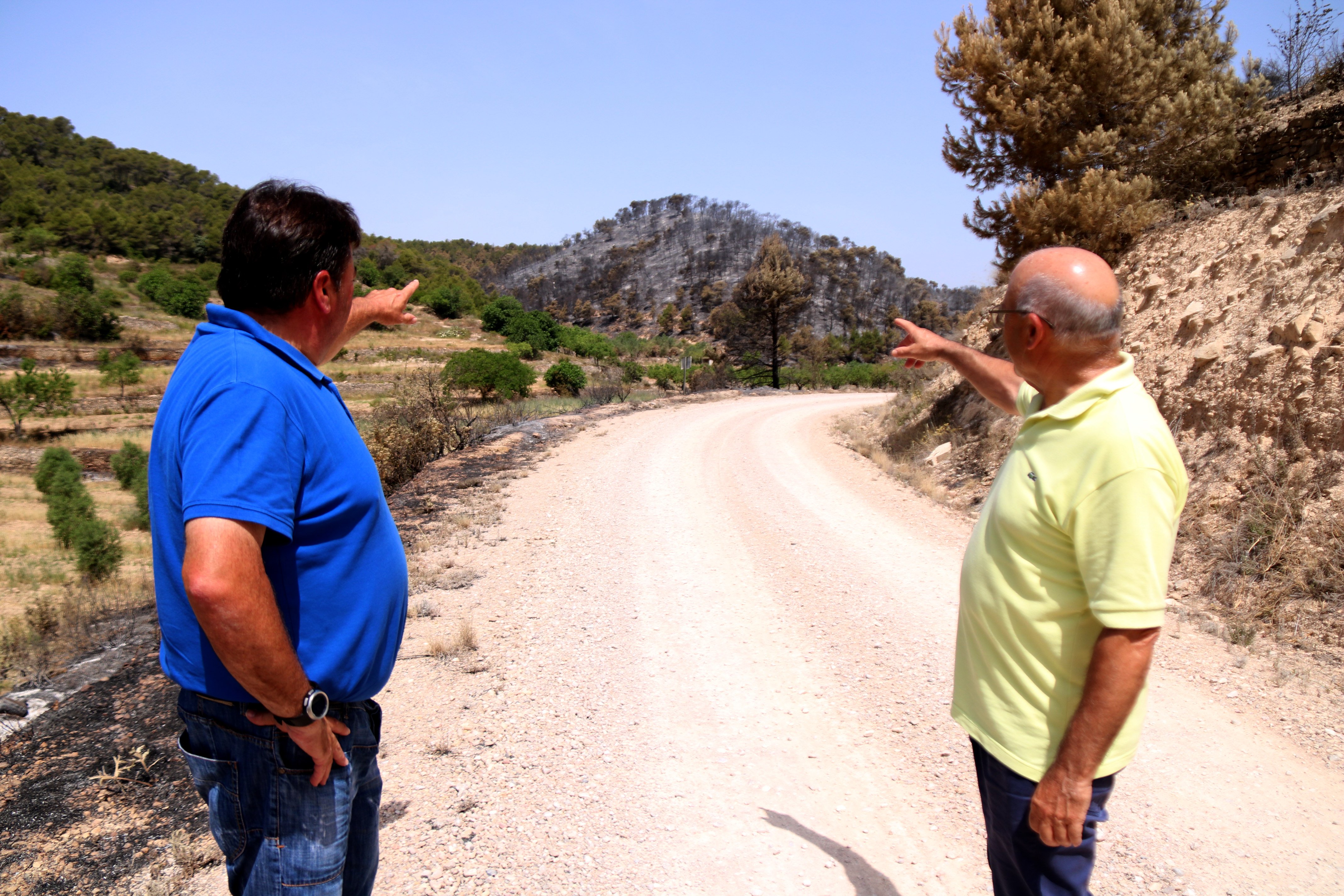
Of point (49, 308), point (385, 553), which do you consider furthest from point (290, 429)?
point (49, 308)

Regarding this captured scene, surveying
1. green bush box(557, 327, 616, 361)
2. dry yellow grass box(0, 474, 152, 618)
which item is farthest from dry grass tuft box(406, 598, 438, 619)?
green bush box(557, 327, 616, 361)

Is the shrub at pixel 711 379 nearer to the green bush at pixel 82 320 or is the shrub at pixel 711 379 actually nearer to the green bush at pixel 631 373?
the green bush at pixel 631 373

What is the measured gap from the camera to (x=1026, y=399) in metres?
2.04

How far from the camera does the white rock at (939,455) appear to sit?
11.5m

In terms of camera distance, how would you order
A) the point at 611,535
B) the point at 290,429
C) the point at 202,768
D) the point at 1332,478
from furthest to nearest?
1. the point at 611,535
2. the point at 1332,478
3. the point at 202,768
4. the point at 290,429

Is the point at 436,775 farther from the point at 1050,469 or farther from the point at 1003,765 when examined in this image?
the point at 1050,469

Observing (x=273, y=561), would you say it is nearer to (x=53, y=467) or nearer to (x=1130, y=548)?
(x=1130, y=548)

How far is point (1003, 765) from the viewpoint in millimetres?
1697

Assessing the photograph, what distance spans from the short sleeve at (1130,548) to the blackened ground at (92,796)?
3.44m

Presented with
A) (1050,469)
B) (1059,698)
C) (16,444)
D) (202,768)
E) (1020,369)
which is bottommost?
(16,444)

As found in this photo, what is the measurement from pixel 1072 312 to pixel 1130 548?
549mm

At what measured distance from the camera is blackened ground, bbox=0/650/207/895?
276cm

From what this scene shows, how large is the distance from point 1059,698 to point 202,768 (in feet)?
6.42

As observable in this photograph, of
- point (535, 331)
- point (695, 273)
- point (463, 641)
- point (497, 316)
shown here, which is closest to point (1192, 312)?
point (463, 641)
